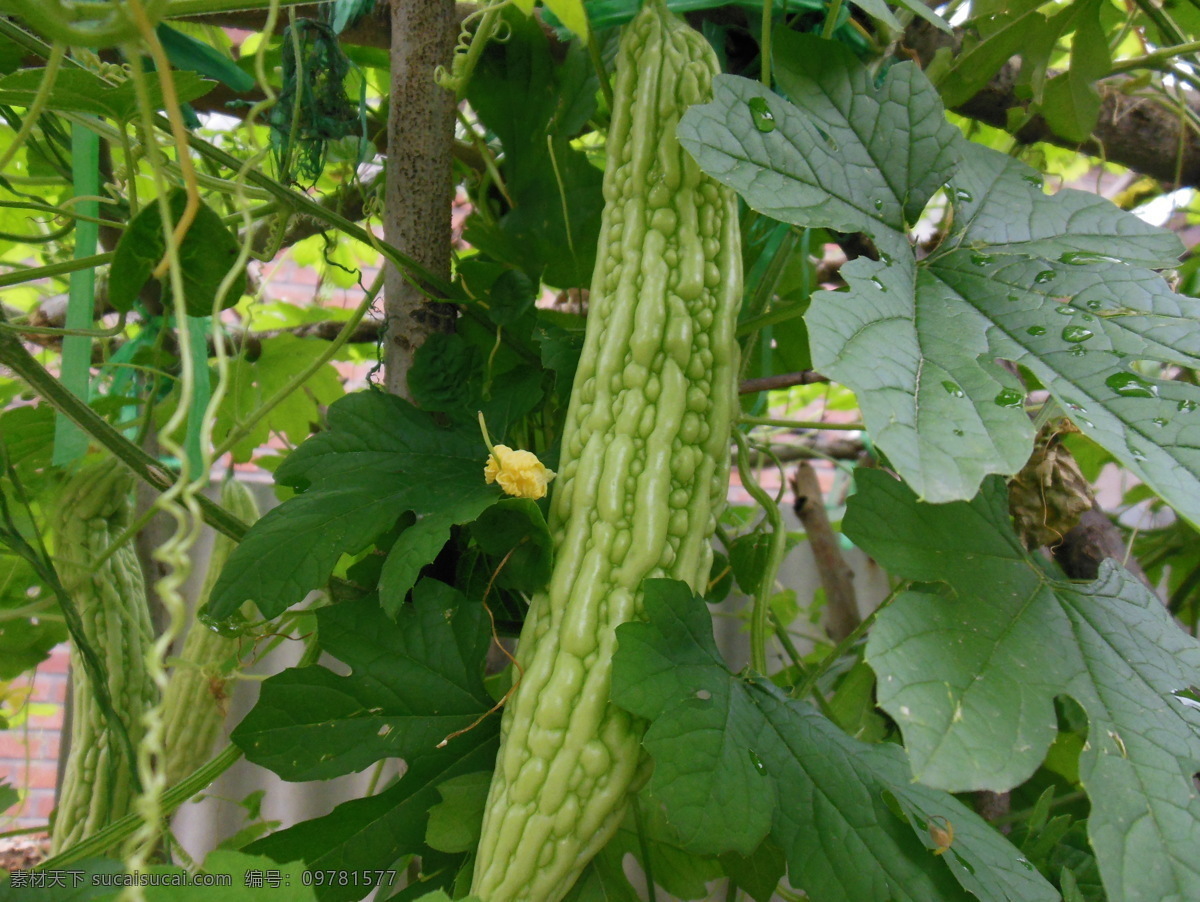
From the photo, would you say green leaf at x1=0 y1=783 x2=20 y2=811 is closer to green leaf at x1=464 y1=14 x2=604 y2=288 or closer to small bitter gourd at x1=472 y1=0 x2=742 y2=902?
small bitter gourd at x1=472 y1=0 x2=742 y2=902

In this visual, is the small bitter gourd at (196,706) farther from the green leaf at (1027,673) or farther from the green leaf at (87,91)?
the green leaf at (1027,673)

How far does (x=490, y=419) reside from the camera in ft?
2.56

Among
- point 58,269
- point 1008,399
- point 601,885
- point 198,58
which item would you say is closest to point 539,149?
point 198,58

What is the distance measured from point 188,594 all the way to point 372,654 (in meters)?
0.83

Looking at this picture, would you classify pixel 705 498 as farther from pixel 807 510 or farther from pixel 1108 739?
pixel 807 510

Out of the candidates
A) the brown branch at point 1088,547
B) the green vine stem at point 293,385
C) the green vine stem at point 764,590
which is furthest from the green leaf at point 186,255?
the brown branch at point 1088,547

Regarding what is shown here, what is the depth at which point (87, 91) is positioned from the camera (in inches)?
22.9

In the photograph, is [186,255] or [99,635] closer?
[186,255]

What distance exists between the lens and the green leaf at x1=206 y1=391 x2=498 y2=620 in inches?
23.8

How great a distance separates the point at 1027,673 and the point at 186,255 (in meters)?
0.58

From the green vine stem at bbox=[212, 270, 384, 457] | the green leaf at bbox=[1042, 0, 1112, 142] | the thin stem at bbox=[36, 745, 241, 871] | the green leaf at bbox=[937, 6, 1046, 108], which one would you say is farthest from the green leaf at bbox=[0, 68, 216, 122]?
the green leaf at bbox=[1042, 0, 1112, 142]

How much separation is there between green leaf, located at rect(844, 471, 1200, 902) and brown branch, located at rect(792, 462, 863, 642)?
70 cm

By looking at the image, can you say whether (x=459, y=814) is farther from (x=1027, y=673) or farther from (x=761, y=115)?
(x=761, y=115)

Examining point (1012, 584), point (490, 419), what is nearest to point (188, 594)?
point (490, 419)
